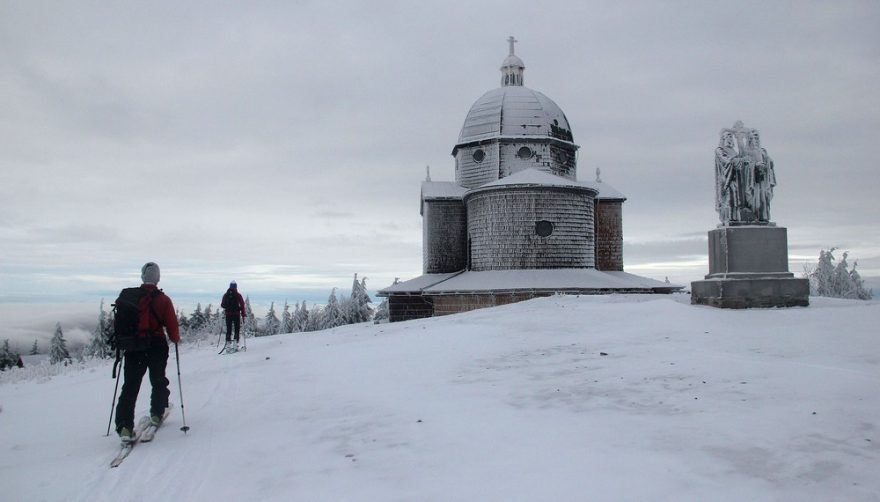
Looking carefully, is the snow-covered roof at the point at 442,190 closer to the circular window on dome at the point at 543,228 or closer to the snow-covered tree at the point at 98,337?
the circular window on dome at the point at 543,228

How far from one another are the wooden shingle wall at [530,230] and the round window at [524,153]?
15.9 feet

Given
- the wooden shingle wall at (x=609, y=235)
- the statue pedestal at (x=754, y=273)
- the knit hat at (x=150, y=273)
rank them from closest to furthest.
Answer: the knit hat at (x=150, y=273) < the statue pedestal at (x=754, y=273) < the wooden shingle wall at (x=609, y=235)

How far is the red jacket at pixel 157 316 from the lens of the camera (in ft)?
23.1

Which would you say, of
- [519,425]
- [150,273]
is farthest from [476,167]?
[519,425]

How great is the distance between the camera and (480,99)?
36.8 meters

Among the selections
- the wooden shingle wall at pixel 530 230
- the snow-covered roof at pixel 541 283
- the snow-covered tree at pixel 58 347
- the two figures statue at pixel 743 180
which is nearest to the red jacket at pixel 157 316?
the two figures statue at pixel 743 180

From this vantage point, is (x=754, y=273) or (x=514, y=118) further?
(x=514, y=118)

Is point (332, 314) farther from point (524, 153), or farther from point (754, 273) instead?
point (754, 273)

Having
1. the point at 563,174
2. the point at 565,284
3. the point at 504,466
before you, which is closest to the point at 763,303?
the point at 504,466

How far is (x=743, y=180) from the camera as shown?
13.9m

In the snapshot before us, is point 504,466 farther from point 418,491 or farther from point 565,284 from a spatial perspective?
point 565,284

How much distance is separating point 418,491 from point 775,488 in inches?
98.3

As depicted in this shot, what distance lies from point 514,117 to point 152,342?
30.0m

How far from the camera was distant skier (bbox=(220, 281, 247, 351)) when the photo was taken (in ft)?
53.1
